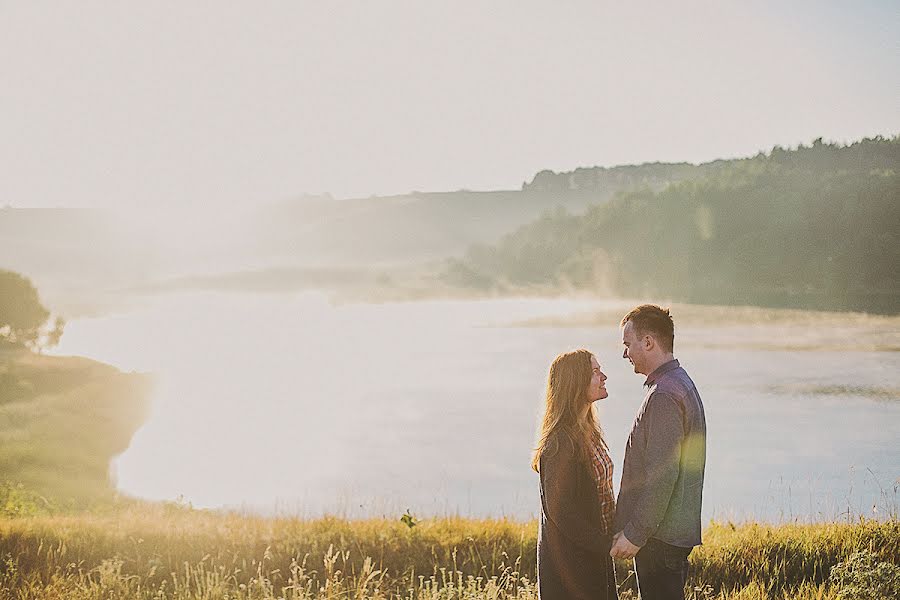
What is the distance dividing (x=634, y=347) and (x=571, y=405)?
77 centimetres

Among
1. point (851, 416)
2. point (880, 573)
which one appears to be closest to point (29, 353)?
point (880, 573)

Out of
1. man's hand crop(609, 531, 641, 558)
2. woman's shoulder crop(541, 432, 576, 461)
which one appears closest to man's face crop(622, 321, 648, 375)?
woman's shoulder crop(541, 432, 576, 461)

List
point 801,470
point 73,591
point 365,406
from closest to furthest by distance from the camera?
point 73,591, point 801,470, point 365,406

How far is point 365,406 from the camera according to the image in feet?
589

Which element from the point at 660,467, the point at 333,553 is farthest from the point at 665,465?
the point at 333,553

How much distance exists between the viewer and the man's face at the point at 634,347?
21.9ft

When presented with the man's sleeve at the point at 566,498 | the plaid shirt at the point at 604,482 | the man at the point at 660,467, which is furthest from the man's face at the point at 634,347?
the man's sleeve at the point at 566,498

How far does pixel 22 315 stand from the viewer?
84.9 m

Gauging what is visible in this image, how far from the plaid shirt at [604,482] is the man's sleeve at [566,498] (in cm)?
18

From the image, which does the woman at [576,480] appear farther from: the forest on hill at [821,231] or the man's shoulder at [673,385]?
the forest on hill at [821,231]

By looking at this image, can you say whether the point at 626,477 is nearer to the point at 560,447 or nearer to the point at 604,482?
the point at 604,482

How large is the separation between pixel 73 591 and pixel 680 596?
8.18 meters

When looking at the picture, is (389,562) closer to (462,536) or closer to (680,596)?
(462,536)

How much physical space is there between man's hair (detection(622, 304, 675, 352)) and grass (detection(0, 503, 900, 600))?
20.6 ft
